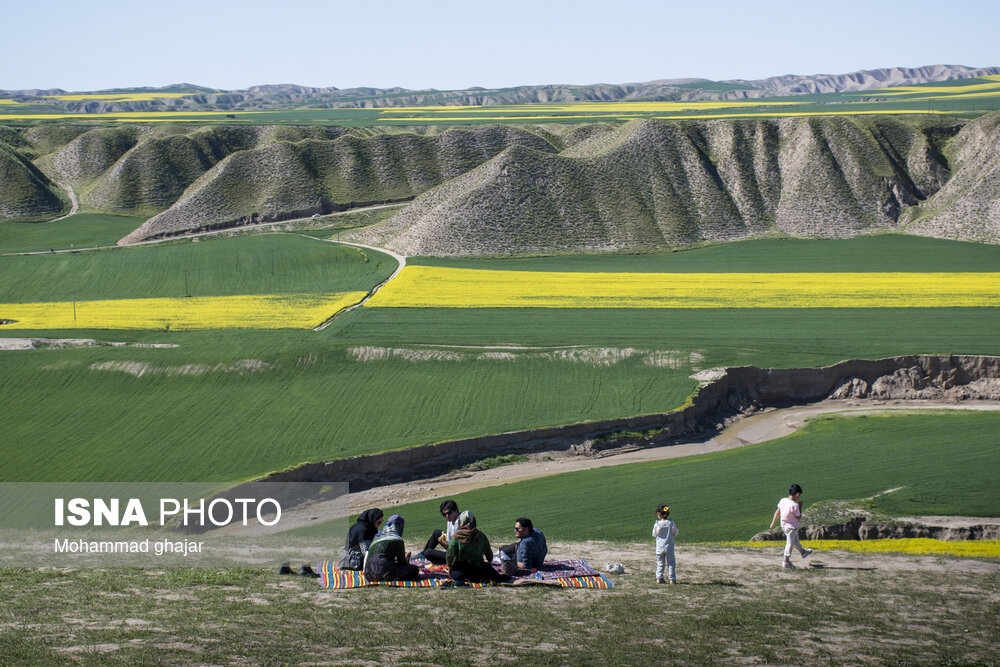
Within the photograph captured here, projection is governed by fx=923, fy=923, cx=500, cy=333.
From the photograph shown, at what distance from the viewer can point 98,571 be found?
1956 centimetres

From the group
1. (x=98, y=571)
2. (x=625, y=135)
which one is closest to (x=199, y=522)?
(x=98, y=571)

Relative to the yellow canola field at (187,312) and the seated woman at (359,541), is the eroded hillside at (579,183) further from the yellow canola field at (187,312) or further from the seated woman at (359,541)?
the seated woman at (359,541)

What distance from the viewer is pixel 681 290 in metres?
71.4

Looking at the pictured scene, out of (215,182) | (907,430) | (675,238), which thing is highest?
(215,182)

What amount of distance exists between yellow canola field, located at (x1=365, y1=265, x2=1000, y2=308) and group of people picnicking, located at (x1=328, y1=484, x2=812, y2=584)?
46787mm

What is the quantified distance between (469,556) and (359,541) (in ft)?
7.92

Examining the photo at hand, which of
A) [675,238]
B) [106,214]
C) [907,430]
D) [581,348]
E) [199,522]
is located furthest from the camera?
[106,214]

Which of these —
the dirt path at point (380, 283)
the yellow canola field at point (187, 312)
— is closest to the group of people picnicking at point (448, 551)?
the dirt path at point (380, 283)

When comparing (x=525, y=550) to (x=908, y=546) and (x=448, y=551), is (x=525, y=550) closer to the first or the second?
(x=448, y=551)

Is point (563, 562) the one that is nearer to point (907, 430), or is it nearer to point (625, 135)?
point (907, 430)

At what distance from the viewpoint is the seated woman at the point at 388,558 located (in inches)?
715

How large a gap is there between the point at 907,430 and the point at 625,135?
7303 centimetres

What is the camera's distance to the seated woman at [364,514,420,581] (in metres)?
18.2

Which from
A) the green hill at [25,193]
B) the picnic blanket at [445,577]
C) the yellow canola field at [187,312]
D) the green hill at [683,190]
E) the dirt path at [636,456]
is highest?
the green hill at [25,193]
